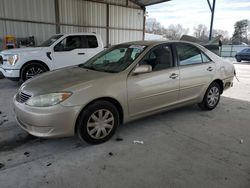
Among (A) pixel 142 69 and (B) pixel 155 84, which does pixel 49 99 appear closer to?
(A) pixel 142 69

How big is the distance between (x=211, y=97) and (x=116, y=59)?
222 cm

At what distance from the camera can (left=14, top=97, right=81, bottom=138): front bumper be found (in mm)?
2580

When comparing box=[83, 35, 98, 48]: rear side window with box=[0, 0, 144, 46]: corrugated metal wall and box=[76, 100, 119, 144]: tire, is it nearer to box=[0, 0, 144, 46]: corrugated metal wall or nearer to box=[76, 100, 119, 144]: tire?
box=[76, 100, 119, 144]: tire

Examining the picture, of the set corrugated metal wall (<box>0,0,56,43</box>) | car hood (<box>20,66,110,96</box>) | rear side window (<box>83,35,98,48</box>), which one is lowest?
car hood (<box>20,66,110,96</box>)

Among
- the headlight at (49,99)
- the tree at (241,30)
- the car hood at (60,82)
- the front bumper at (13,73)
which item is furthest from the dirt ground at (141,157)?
the tree at (241,30)

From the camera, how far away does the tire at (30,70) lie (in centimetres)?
647

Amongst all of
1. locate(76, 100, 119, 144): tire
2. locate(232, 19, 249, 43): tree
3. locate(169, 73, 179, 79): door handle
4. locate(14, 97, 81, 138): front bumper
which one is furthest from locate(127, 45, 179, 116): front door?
locate(232, 19, 249, 43): tree

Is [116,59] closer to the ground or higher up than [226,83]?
higher up

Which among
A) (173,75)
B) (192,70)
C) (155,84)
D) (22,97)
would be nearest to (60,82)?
(22,97)

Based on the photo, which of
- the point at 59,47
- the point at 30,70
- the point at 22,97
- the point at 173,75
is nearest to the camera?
the point at 22,97

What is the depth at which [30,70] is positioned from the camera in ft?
21.6

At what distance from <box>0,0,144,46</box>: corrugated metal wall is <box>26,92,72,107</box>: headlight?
30.9 feet

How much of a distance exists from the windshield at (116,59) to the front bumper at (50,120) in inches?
38.7

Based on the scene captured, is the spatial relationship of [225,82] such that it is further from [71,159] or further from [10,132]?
[10,132]
